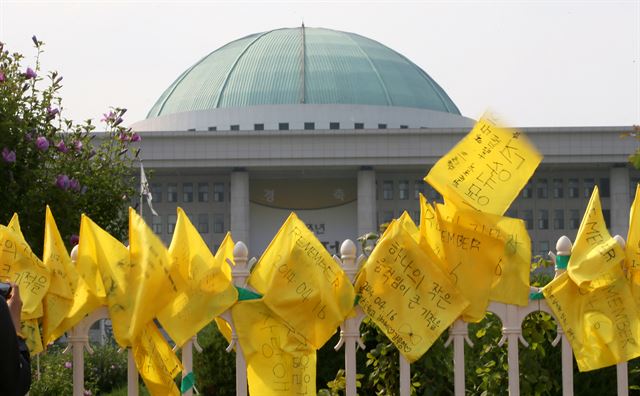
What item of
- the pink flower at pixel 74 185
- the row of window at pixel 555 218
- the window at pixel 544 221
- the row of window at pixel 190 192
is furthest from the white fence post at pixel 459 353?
the window at pixel 544 221

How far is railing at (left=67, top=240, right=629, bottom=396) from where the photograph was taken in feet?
20.2

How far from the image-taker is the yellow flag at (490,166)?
6059mm

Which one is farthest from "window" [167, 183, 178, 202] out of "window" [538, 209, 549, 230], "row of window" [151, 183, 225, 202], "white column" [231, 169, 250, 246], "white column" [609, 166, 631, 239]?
"white column" [609, 166, 631, 239]

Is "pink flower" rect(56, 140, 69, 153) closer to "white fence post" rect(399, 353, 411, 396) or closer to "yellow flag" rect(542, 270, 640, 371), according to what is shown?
"white fence post" rect(399, 353, 411, 396)

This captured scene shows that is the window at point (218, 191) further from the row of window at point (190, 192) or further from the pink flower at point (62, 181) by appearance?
the pink flower at point (62, 181)

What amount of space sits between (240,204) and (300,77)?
1059 centimetres

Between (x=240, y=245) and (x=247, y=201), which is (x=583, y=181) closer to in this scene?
(x=247, y=201)

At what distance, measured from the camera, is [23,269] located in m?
6.09

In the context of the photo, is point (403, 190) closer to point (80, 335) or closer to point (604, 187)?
point (604, 187)

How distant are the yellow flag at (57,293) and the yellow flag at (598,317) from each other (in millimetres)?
2524

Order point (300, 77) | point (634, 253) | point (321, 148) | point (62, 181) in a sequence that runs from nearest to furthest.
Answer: point (634, 253) < point (62, 181) < point (321, 148) < point (300, 77)

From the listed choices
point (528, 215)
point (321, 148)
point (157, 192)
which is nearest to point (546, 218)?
point (528, 215)

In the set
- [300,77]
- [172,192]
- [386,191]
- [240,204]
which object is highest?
[300,77]

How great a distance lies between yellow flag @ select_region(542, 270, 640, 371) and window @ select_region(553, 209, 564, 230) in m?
67.7
